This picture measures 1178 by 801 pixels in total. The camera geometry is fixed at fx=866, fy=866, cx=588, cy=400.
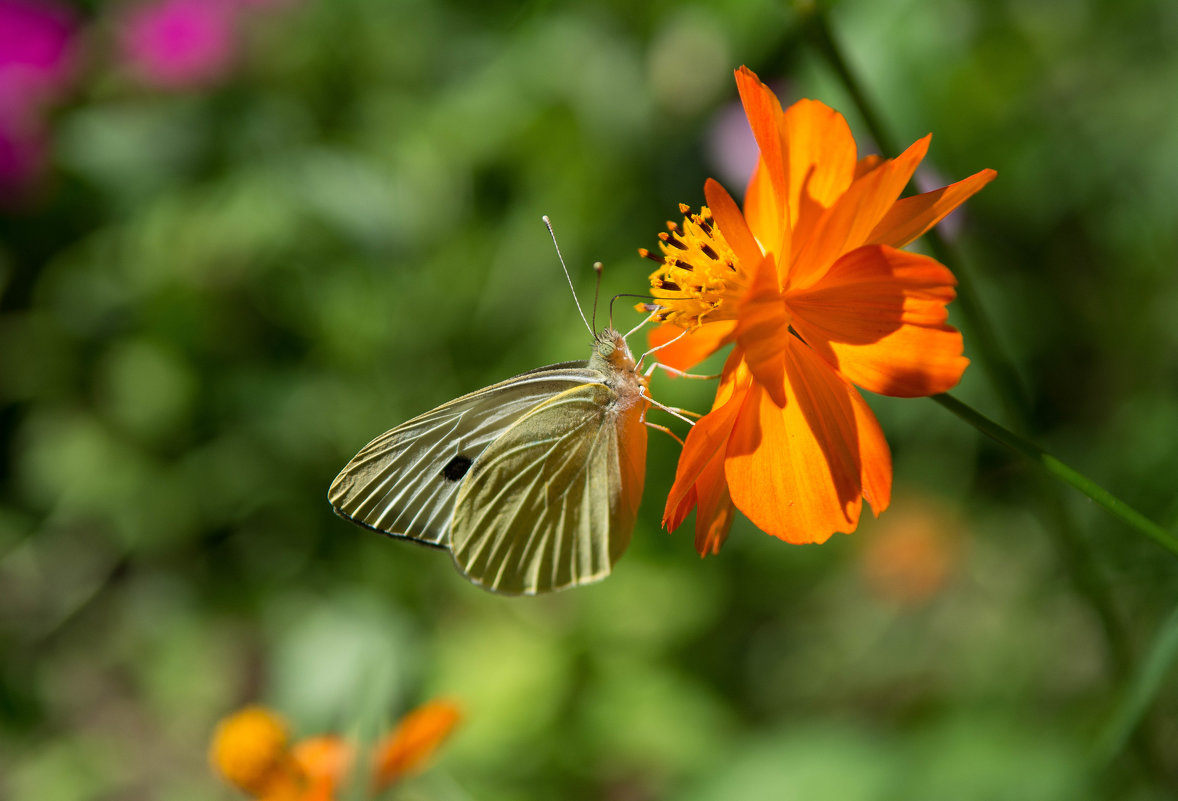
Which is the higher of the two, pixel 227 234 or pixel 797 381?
pixel 227 234

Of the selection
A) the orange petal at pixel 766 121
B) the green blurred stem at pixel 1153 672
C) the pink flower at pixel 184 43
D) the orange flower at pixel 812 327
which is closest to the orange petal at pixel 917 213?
the orange flower at pixel 812 327

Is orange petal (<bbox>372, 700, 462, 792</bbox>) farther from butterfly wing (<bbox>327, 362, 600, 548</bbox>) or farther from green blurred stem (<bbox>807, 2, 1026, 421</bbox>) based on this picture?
green blurred stem (<bbox>807, 2, 1026, 421</bbox>)

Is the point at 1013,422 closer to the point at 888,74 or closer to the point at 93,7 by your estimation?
the point at 888,74

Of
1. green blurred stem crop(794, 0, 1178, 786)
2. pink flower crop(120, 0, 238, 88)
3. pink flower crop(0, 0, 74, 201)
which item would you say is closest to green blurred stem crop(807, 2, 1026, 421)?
green blurred stem crop(794, 0, 1178, 786)

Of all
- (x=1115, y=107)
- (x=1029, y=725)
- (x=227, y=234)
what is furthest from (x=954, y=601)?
(x=227, y=234)

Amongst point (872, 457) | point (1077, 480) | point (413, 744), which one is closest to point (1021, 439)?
point (1077, 480)

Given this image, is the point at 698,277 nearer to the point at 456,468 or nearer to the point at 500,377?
the point at 456,468
